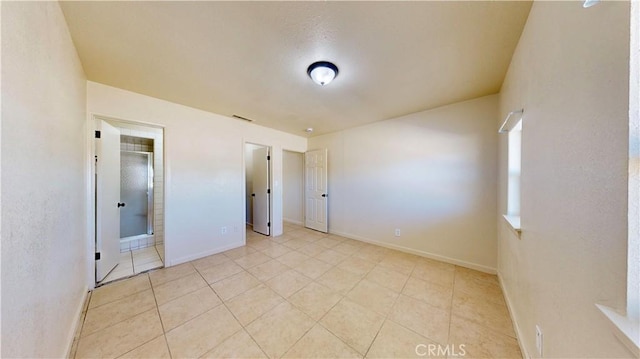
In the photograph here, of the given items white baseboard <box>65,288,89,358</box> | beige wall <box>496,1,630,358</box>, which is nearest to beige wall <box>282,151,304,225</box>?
white baseboard <box>65,288,89,358</box>

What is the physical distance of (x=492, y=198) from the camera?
8.32 feet

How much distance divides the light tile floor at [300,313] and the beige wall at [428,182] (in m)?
0.44

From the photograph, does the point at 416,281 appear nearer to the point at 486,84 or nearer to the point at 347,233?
the point at 347,233

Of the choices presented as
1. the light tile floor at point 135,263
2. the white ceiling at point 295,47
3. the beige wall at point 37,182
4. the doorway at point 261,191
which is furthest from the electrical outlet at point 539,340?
the light tile floor at point 135,263

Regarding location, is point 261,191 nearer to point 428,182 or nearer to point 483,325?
point 428,182

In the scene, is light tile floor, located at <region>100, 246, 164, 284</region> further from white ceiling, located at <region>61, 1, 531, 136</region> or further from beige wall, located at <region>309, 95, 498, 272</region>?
beige wall, located at <region>309, 95, 498, 272</region>

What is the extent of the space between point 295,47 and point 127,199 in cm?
435

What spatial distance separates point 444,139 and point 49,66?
3973 mm

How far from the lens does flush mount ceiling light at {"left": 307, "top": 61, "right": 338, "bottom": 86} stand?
180cm

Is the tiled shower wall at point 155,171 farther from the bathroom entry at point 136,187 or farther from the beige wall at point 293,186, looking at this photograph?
the beige wall at point 293,186

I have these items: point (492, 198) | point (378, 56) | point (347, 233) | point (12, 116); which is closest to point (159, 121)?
point (12, 116)

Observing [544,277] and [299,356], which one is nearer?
[544,277]

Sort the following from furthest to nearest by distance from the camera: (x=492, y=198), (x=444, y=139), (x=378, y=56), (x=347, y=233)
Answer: (x=347, y=233) → (x=444, y=139) → (x=492, y=198) → (x=378, y=56)

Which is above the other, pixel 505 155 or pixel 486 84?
pixel 486 84
